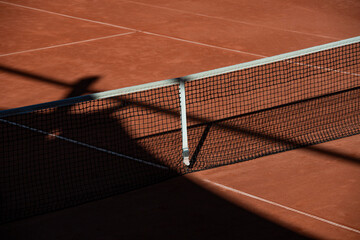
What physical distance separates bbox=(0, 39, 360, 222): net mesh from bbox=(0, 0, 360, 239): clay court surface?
0.28m

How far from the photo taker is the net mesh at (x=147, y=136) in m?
5.35

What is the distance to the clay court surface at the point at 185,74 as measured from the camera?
4.56 m

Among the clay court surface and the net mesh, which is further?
the net mesh

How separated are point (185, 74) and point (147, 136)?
2.49 m

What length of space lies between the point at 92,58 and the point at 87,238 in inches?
224

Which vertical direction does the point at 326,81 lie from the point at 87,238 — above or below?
above

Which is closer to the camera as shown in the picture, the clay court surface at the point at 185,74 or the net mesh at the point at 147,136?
the clay court surface at the point at 185,74

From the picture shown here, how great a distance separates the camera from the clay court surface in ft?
15.0

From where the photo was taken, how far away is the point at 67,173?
5.58 meters

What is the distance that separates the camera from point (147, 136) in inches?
255

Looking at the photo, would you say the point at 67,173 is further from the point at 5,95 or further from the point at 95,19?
the point at 95,19

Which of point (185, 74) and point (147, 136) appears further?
point (185, 74)

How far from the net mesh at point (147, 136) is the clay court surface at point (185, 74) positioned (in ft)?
0.92

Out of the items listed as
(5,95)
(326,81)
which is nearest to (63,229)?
(5,95)
